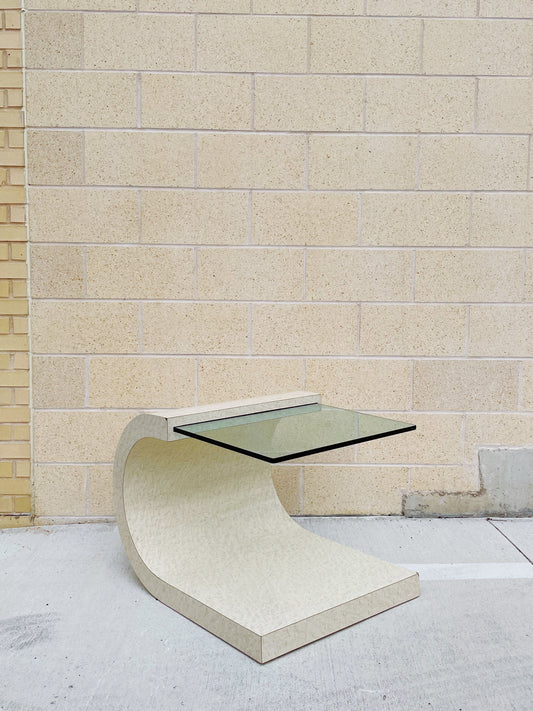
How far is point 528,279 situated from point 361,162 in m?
0.90

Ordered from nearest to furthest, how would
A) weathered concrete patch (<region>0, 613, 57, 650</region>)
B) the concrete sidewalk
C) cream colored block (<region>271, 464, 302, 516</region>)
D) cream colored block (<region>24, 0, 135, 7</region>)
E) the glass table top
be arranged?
the concrete sidewalk, the glass table top, weathered concrete patch (<region>0, 613, 57, 650</region>), cream colored block (<region>24, 0, 135, 7</region>), cream colored block (<region>271, 464, 302, 516</region>)

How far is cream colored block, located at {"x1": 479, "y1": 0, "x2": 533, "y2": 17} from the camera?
272 centimetres

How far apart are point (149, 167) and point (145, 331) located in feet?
2.30

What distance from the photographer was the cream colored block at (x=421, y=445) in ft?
9.36

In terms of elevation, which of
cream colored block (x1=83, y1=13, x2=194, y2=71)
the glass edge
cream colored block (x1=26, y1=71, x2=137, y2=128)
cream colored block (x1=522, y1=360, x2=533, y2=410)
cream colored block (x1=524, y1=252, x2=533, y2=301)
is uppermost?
cream colored block (x1=83, y1=13, x2=194, y2=71)

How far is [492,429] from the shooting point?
2.86 m

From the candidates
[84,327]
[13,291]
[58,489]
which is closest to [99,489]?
[58,489]

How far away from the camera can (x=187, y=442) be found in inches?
93.2

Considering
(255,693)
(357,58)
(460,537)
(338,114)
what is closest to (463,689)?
(255,693)

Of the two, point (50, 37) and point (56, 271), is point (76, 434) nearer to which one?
point (56, 271)

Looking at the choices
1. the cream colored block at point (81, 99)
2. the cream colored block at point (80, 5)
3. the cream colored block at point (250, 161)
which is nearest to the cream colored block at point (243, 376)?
the cream colored block at point (250, 161)

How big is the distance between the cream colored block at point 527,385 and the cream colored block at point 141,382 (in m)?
1.48

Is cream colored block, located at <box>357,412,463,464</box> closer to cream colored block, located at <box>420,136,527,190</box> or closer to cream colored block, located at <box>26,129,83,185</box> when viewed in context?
cream colored block, located at <box>420,136,527,190</box>

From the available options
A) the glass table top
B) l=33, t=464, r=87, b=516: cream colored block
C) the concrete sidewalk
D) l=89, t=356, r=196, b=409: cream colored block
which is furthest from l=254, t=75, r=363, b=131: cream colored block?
the concrete sidewalk
